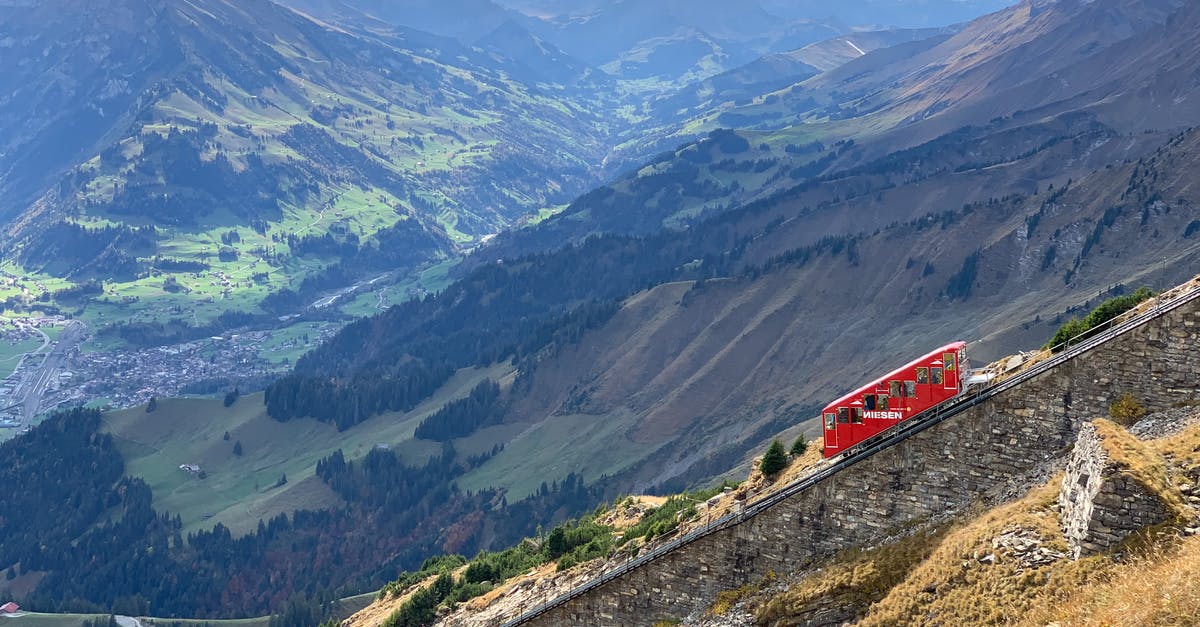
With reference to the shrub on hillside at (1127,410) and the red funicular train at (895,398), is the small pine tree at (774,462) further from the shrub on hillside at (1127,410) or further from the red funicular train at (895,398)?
the shrub on hillside at (1127,410)

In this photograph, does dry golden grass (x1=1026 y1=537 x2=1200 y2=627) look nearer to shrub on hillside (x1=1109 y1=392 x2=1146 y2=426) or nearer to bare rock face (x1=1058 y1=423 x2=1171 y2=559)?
bare rock face (x1=1058 y1=423 x2=1171 y2=559)

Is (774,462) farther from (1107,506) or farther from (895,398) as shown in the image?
(1107,506)

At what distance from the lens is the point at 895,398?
5062cm

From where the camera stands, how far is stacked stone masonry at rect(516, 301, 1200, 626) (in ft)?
151

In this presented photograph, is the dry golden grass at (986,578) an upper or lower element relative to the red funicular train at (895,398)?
lower

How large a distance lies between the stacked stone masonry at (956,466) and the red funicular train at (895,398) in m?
1.53

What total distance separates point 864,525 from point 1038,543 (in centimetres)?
1120

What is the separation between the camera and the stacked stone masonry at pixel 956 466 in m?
46.1

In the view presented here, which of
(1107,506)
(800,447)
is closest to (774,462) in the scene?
(800,447)

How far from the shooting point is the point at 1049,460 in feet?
153

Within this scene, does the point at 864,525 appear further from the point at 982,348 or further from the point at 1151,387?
the point at 982,348

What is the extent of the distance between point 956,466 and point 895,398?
468 centimetres

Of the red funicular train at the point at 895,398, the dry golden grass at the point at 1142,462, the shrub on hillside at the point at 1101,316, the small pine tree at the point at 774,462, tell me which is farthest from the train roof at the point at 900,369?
the dry golden grass at the point at 1142,462

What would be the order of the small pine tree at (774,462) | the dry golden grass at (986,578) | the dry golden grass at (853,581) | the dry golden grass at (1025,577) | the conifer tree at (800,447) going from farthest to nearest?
the conifer tree at (800,447) → the small pine tree at (774,462) → the dry golden grass at (853,581) → the dry golden grass at (986,578) → the dry golden grass at (1025,577)
